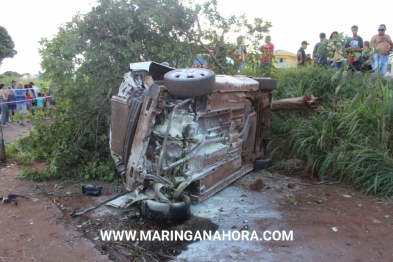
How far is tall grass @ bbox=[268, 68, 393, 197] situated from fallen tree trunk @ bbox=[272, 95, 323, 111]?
263mm

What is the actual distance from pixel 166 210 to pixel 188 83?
1.45 metres

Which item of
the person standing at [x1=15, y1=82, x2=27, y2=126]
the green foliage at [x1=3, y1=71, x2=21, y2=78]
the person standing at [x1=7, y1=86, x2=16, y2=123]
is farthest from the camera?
the green foliage at [x1=3, y1=71, x2=21, y2=78]

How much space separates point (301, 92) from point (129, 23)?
3.86 m

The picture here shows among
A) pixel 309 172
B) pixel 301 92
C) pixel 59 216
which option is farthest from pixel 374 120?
pixel 59 216

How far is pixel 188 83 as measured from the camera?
3.69 meters

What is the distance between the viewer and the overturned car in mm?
3662

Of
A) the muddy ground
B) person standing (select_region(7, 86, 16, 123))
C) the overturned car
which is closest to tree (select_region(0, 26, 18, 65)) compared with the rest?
person standing (select_region(7, 86, 16, 123))

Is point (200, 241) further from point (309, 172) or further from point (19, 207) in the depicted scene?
point (309, 172)

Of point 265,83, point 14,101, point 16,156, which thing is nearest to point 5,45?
point 14,101

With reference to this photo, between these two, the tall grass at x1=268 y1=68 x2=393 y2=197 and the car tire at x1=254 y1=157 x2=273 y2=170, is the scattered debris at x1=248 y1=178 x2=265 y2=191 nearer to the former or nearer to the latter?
the car tire at x1=254 y1=157 x2=273 y2=170

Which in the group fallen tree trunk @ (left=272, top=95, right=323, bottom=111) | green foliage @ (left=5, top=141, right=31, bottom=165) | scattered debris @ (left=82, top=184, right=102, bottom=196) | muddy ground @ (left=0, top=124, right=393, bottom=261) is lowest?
muddy ground @ (left=0, top=124, right=393, bottom=261)

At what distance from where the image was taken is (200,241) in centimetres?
352

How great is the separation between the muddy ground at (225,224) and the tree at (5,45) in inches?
1101

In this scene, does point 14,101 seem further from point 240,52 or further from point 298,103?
point 298,103
